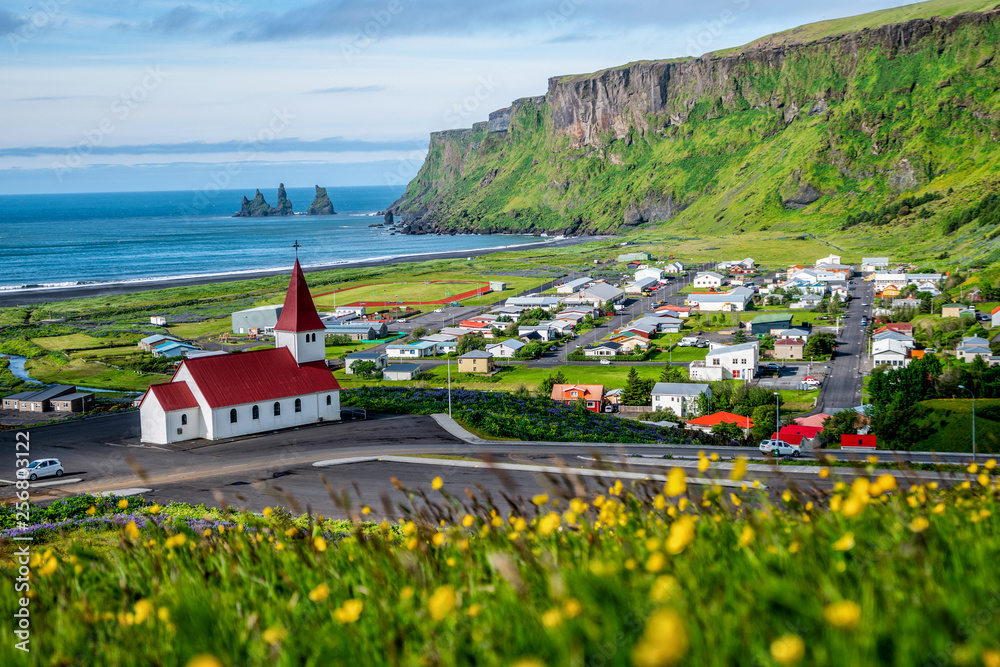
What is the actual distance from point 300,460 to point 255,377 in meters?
7.29

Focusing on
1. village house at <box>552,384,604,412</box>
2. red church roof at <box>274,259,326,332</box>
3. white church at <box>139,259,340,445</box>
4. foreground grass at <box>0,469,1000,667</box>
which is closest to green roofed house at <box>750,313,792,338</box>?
village house at <box>552,384,604,412</box>

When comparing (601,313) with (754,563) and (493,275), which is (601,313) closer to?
(493,275)

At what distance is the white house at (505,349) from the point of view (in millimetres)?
69250

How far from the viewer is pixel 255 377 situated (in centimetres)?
3297

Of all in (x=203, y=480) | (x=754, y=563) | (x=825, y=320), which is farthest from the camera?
(x=825, y=320)

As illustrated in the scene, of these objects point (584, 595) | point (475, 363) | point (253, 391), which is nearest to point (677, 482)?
point (584, 595)

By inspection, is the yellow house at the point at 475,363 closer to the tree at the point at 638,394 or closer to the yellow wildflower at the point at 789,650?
the tree at the point at 638,394

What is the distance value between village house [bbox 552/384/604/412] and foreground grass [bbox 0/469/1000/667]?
44.8 m

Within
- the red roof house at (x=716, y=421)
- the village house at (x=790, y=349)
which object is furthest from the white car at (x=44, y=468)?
the village house at (x=790, y=349)

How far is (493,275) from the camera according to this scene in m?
134

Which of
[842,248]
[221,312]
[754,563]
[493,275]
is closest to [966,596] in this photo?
[754,563]

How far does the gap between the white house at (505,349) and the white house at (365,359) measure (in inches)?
371

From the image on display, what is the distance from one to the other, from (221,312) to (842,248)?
10397 centimetres

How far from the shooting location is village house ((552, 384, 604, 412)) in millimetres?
50188
